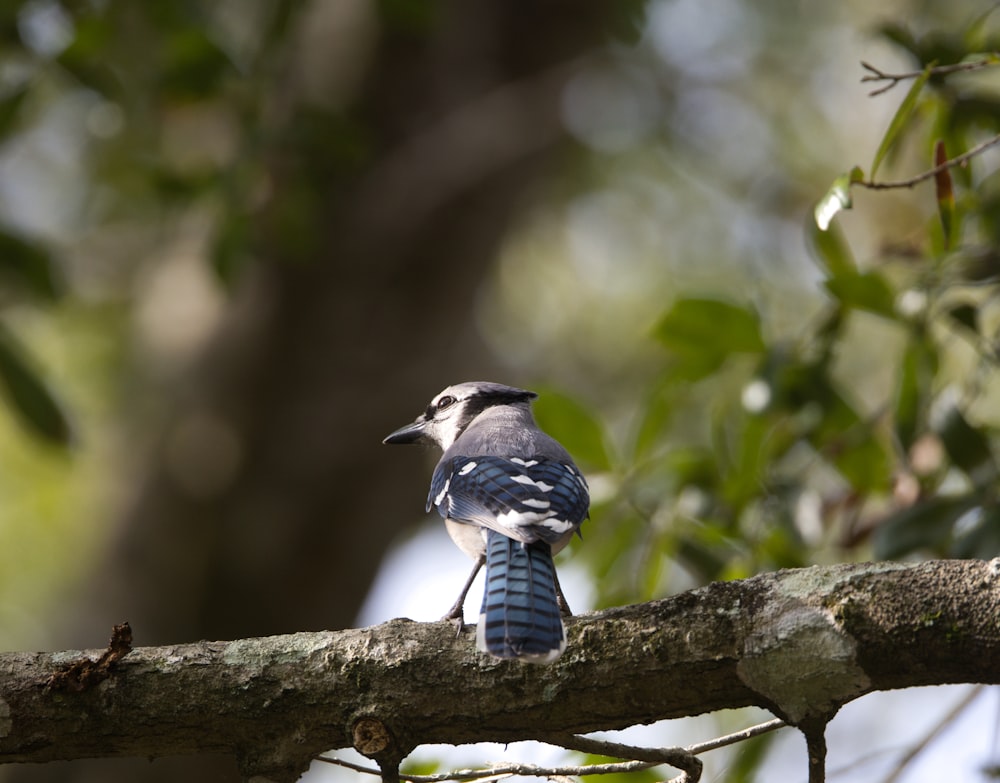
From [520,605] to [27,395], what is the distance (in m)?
2.41

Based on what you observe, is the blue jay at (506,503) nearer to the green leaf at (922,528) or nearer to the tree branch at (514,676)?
the tree branch at (514,676)

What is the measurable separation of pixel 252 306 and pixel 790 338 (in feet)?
12.5

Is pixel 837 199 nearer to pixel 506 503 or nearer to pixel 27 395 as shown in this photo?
pixel 506 503

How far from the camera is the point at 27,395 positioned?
386 cm

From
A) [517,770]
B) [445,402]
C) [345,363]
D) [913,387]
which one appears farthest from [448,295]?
[517,770]

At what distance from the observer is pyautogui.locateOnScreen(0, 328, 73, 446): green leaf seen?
12.6 feet

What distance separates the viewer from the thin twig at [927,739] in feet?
10.0

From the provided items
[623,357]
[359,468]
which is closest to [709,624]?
[359,468]

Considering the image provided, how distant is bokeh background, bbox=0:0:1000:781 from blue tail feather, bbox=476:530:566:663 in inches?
41.5

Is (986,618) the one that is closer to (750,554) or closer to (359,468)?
(750,554)

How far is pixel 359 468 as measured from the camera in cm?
650

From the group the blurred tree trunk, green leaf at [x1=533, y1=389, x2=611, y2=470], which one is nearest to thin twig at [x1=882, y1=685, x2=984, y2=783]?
green leaf at [x1=533, y1=389, x2=611, y2=470]

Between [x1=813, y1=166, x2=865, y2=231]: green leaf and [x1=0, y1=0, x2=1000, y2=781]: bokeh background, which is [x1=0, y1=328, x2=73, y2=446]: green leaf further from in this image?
[x1=813, y1=166, x2=865, y2=231]: green leaf

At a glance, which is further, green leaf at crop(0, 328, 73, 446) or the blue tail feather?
green leaf at crop(0, 328, 73, 446)
